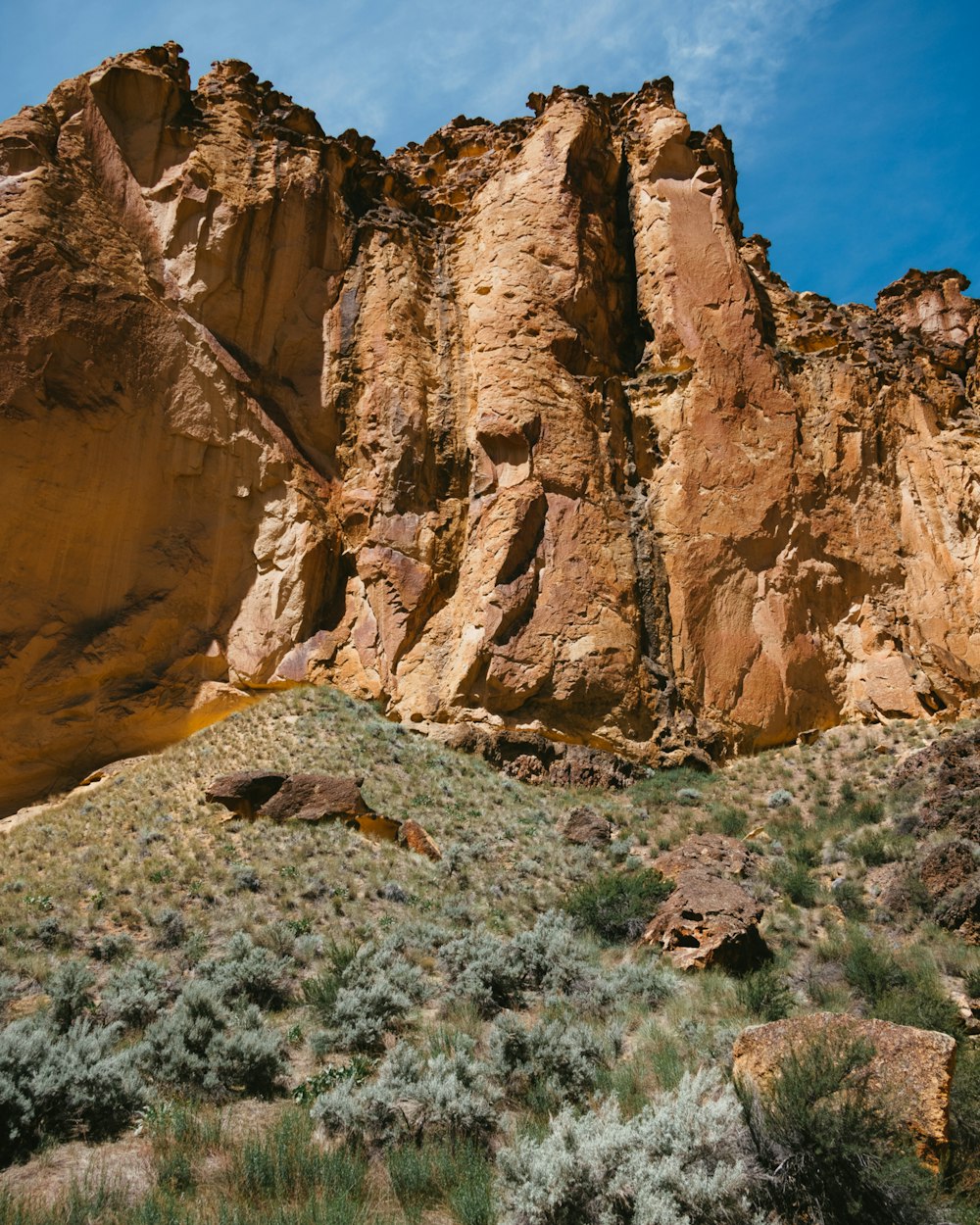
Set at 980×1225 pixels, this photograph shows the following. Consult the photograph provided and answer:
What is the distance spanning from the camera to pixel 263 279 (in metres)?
22.9

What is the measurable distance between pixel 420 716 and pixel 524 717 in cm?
234

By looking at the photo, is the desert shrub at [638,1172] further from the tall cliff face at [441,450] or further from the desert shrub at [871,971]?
the tall cliff face at [441,450]

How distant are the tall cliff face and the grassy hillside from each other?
3.95 metres

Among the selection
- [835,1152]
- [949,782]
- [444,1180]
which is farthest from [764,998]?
[949,782]

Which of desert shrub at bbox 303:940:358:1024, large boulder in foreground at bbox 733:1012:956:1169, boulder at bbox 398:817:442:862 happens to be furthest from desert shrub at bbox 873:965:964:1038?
boulder at bbox 398:817:442:862

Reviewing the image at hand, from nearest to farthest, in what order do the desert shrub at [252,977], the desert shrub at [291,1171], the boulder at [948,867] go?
1. the desert shrub at [291,1171]
2. the desert shrub at [252,977]
3. the boulder at [948,867]

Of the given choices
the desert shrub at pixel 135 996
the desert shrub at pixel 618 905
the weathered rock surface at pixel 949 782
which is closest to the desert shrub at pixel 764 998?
the desert shrub at pixel 618 905

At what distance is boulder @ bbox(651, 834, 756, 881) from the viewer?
1228cm

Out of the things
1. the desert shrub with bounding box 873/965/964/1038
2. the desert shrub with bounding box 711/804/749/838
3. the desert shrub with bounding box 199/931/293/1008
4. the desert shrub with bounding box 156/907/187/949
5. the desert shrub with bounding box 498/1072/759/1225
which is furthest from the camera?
the desert shrub with bounding box 711/804/749/838

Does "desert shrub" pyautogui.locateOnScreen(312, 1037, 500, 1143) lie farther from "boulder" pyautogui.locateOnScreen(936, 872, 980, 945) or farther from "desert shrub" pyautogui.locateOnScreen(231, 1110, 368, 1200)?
"boulder" pyautogui.locateOnScreen(936, 872, 980, 945)

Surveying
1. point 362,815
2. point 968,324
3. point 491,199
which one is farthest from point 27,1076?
point 968,324

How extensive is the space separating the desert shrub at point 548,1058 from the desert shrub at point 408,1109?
44cm

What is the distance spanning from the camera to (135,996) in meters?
7.27

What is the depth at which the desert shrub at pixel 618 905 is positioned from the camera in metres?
10.6
